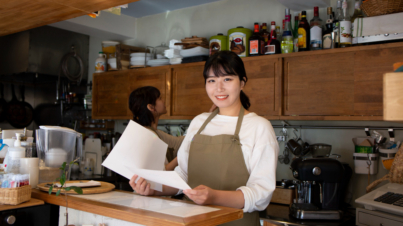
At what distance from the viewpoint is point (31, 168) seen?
5.21ft

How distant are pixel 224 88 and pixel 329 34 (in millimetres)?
1506

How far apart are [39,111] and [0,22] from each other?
2964mm

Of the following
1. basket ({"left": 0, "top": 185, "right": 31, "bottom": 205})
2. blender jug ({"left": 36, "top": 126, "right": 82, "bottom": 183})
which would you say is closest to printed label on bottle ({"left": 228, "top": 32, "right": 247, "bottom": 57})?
blender jug ({"left": 36, "top": 126, "right": 82, "bottom": 183})

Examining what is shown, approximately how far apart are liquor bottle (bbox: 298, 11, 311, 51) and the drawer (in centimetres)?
127

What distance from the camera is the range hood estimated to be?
13.7 ft

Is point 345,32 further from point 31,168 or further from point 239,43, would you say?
point 31,168

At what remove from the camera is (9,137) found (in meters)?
1.96

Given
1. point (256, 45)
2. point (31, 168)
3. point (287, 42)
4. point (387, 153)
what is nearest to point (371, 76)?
point (387, 153)

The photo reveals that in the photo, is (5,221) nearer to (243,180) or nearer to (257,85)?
(243,180)

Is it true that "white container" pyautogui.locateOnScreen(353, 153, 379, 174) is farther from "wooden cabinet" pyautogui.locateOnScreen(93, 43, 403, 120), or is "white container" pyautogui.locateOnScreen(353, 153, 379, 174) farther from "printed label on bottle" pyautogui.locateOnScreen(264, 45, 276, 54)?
"printed label on bottle" pyautogui.locateOnScreen(264, 45, 276, 54)

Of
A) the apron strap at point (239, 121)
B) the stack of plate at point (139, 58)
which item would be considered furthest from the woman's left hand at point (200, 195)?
the stack of plate at point (139, 58)

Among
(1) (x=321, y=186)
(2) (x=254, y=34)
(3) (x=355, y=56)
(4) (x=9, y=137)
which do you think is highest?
(2) (x=254, y=34)

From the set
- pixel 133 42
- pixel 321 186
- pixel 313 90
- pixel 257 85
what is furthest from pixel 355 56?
pixel 133 42

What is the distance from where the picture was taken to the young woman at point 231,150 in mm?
1318
